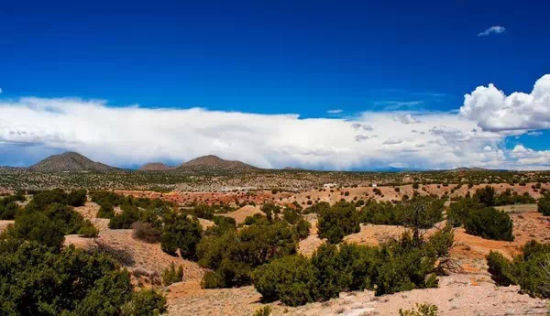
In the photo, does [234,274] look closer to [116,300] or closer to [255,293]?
[255,293]

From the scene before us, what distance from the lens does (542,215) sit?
32.1 metres

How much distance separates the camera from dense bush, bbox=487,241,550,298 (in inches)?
439

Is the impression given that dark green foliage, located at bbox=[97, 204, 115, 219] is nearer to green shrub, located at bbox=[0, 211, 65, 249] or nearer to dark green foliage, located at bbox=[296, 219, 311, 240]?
green shrub, located at bbox=[0, 211, 65, 249]

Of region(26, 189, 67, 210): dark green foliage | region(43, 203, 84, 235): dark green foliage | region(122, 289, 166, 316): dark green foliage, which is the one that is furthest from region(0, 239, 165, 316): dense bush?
region(26, 189, 67, 210): dark green foliage

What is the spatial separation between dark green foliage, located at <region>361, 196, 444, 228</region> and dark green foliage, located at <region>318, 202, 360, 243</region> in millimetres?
3286

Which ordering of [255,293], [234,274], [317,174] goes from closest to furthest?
[255,293], [234,274], [317,174]

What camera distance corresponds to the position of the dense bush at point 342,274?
14375mm

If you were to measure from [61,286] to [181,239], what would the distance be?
18.7 meters

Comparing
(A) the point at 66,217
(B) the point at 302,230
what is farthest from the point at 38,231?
(B) the point at 302,230

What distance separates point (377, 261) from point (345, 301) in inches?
108

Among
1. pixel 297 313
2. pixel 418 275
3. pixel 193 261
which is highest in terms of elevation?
pixel 418 275

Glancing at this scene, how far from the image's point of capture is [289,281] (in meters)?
15.3

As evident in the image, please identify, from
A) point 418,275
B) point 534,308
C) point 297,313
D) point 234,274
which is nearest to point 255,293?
point 234,274

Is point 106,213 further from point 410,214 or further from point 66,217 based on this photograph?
point 410,214
